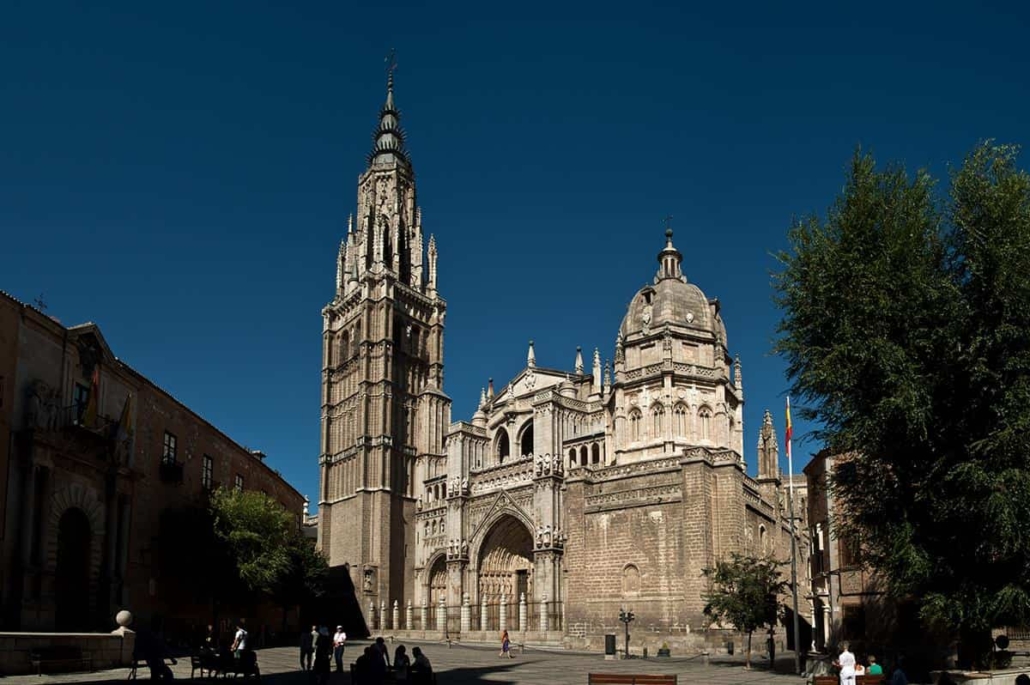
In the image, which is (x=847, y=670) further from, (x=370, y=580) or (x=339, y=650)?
(x=370, y=580)

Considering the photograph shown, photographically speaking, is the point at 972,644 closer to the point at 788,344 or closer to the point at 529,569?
the point at 788,344

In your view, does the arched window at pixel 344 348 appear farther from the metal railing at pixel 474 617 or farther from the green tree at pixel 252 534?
the green tree at pixel 252 534

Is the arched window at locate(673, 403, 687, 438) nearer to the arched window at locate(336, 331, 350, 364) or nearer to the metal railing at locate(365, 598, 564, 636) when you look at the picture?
the metal railing at locate(365, 598, 564, 636)

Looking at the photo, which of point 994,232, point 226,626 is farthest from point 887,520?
point 226,626

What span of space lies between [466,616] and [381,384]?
17.8 meters

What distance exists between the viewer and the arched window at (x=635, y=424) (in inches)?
1932

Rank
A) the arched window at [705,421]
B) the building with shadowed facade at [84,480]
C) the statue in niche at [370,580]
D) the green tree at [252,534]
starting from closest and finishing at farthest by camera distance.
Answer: the building with shadowed facade at [84,480]
the green tree at [252,534]
the arched window at [705,421]
the statue in niche at [370,580]

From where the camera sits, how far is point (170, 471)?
31469mm

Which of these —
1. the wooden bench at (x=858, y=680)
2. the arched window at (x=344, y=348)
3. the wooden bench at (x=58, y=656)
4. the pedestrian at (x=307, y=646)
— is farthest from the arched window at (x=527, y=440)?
the wooden bench at (x=858, y=680)

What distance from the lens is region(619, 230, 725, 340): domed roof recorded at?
5050 centimetres

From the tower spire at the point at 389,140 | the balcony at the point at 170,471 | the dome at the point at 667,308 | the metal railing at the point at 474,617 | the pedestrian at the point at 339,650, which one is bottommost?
the metal railing at the point at 474,617

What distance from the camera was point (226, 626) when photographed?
3094 centimetres

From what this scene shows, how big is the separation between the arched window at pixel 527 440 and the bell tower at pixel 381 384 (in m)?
6.97

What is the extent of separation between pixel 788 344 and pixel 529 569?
1247 inches
